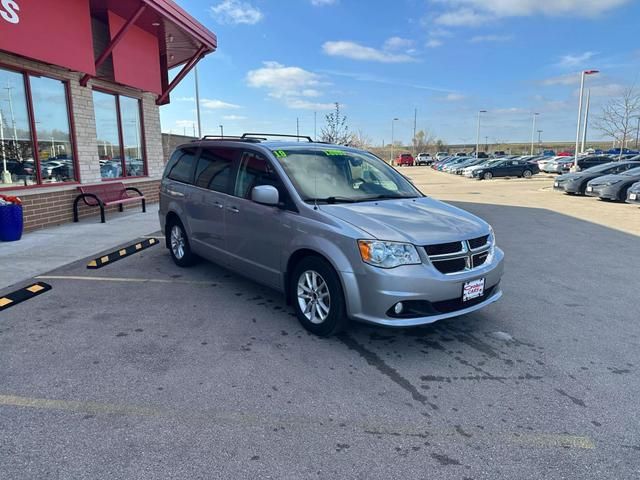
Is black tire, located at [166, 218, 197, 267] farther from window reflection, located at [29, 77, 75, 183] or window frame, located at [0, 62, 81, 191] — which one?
window reflection, located at [29, 77, 75, 183]

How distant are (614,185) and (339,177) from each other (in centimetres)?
1481

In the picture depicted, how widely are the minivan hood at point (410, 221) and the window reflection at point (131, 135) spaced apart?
11586 millimetres

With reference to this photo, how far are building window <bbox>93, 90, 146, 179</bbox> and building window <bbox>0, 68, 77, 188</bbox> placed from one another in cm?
151

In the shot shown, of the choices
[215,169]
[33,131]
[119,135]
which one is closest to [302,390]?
[215,169]

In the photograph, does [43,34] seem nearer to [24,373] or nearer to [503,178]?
[24,373]

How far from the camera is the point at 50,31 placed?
9031mm

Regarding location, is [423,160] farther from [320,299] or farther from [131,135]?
[320,299]

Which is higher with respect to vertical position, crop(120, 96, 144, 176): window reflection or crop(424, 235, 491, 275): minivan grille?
crop(120, 96, 144, 176): window reflection

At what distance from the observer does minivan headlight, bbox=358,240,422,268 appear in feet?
11.8

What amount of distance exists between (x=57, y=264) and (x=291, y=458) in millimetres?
5868

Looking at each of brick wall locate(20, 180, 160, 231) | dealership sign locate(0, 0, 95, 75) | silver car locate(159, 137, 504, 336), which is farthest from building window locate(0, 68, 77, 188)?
silver car locate(159, 137, 504, 336)

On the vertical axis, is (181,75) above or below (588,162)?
above

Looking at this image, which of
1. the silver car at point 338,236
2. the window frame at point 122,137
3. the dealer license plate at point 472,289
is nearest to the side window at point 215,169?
the silver car at point 338,236

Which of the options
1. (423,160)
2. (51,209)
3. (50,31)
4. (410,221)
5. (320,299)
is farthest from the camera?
(423,160)
